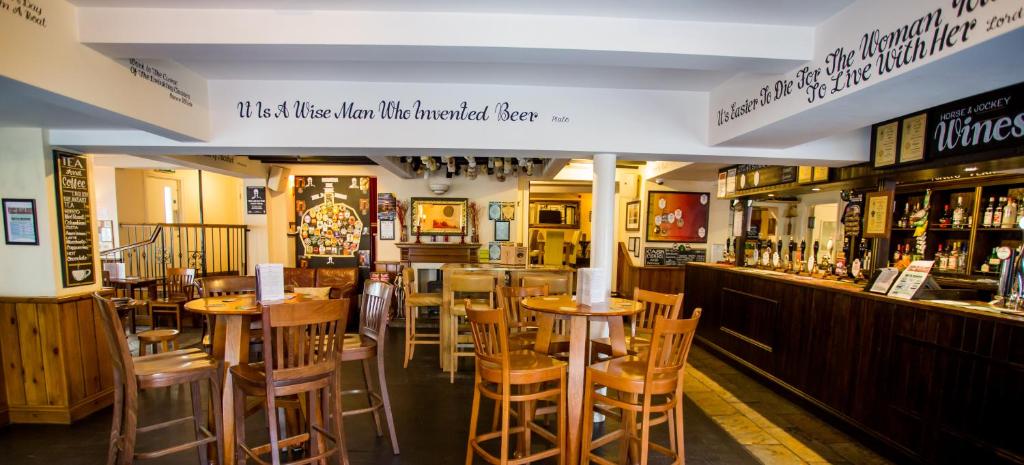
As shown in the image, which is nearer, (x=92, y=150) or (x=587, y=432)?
(x=587, y=432)

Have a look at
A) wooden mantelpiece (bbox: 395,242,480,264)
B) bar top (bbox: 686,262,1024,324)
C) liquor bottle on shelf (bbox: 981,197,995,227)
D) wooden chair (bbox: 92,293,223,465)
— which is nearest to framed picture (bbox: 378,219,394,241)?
wooden mantelpiece (bbox: 395,242,480,264)

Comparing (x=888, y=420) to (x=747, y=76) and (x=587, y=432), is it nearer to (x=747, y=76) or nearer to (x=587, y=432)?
(x=587, y=432)

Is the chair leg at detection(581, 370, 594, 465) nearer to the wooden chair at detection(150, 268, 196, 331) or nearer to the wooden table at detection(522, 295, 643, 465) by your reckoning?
the wooden table at detection(522, 295, 643, 465)

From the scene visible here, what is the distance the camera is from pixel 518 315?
348 centimetres

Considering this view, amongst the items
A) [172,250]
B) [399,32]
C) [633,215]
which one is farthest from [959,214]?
[172,250]

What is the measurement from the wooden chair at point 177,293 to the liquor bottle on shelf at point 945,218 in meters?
8.86

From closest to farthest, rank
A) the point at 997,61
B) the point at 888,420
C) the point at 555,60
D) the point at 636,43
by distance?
1. the point at 997,61
2. the point at 636,43
3. the point at 555,60
4. the point at 888,420

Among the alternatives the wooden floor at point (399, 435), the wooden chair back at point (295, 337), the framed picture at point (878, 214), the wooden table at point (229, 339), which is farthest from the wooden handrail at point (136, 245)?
the framed picture at point (878, 214)

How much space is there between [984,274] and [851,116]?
3.31m

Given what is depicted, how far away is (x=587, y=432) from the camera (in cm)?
223

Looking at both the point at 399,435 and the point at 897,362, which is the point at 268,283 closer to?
the point at 399,435

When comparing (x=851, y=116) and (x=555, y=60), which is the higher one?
(x=555, y=60)

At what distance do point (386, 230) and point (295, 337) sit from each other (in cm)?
531

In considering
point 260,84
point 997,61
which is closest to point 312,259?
point 260,84
